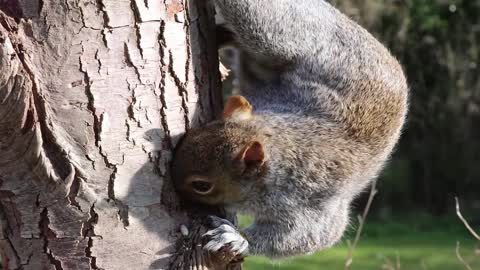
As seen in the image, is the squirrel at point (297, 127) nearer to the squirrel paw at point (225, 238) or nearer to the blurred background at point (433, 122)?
the squirrel paw at point (225, 238)

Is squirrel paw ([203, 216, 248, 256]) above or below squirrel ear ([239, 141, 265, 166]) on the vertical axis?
below

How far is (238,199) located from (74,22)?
0.78 meters

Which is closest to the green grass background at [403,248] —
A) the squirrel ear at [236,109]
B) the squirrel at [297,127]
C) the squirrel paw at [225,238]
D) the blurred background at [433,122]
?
the blurred background at [433,122]

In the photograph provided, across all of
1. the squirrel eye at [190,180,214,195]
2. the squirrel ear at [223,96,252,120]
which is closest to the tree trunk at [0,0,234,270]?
the squirrel eye at [190,180,214,195]

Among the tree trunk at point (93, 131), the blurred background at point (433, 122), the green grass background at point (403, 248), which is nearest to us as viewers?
the tree trunk at point (93, 131)

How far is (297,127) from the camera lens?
261 cm

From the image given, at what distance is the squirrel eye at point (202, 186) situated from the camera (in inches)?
89.8

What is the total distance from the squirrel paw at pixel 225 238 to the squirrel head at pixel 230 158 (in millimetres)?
97

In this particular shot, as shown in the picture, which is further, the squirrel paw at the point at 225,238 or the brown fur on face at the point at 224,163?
the brown fur on face at the point at 224,163

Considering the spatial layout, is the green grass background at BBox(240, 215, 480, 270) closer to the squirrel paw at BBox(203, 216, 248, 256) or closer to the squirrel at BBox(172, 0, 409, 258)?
the squirrel at BBox(172, 0, 409, 258)

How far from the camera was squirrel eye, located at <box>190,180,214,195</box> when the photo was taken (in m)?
2.28

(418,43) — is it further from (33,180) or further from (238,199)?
(33,180)

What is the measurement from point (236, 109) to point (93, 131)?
0.59 m

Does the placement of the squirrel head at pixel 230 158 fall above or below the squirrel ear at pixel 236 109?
below
